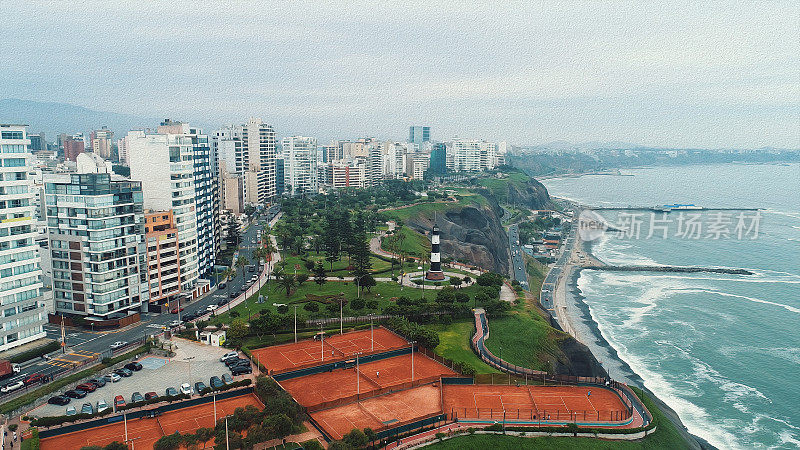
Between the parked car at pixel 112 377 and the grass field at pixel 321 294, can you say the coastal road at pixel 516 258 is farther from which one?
the parked car at pixel 112 377

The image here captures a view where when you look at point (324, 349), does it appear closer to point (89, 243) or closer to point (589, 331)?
point (89, 243)

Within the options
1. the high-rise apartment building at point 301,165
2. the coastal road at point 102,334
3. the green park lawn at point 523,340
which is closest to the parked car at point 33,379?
the coastal road at point 102,334

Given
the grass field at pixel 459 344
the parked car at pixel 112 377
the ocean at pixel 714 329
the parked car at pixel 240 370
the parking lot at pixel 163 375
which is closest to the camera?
the parking lot at pixel 163 375

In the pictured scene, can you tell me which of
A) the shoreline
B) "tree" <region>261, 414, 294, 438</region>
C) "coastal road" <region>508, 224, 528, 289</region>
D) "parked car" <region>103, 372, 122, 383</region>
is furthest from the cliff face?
"tree" <region>261, 414, 294, 438</region>

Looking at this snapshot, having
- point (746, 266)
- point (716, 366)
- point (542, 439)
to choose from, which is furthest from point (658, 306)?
point (542, 439)

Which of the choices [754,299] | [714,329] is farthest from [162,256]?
[754,299]

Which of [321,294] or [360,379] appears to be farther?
[321,294]
